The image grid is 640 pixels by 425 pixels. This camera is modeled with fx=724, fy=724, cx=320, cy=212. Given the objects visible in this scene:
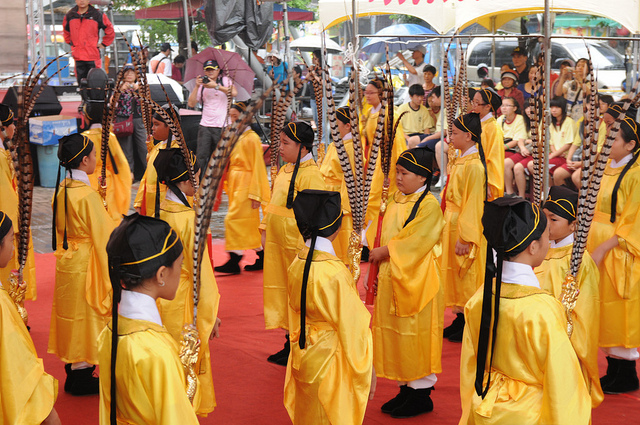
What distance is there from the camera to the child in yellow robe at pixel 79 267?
4.49 meters

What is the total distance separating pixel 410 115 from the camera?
11516 millimetres

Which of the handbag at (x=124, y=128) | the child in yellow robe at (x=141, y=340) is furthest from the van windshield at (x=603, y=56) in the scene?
the child in yellow robe at (x=141, y=340)

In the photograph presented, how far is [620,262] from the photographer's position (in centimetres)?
458

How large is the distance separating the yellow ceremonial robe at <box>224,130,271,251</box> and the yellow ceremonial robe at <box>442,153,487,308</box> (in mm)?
2035

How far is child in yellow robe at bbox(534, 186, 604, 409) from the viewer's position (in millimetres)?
3824

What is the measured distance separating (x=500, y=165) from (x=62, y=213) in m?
3.95

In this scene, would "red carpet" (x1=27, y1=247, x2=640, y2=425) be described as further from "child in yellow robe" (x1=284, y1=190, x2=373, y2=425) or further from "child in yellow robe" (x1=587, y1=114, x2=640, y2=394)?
"child in yellow robe" (x1=284, y1=190, x2=373, y2=425)

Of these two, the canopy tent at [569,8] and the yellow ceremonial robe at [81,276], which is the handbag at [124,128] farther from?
the yellow ceremonial robe at [81,276]

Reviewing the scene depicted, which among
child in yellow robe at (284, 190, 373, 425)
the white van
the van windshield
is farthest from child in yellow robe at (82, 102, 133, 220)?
the van windshield

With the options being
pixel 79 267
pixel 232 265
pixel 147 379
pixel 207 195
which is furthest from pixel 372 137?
pixel 147 379

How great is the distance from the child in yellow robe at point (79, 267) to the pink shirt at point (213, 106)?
372 cm

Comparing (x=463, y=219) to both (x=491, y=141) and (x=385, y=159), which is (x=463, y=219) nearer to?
(x=385, y=159)

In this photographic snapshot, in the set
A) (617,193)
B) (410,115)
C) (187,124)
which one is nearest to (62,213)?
(617,193)

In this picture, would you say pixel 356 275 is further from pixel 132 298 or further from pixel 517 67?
pixel 517 67
